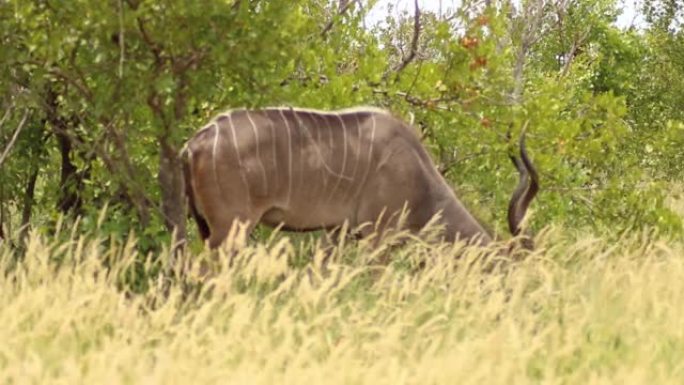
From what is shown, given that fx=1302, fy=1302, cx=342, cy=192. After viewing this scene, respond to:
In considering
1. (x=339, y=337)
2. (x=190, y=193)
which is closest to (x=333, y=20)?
(x=190, y=193)

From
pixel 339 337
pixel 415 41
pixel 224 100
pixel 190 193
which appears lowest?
pixel 339 337

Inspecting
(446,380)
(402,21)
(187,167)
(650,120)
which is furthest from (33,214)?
(650,120)

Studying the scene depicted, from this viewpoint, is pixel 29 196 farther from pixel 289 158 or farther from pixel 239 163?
pixel 289 158

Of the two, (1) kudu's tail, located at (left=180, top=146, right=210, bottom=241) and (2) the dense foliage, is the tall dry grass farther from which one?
(1) kudu's tail, located at (left=180, top=146, right=210, bottom=241)

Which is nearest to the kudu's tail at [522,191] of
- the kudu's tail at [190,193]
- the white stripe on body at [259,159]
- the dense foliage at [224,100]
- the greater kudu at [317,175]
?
the greater kudu at [317,175]

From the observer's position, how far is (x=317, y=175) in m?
6.86

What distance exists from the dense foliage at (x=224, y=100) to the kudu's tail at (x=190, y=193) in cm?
19

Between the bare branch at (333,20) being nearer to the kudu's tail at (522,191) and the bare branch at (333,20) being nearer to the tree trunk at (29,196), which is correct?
the kudu's tail at (522,191)

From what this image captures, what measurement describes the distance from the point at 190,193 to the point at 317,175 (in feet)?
2.29

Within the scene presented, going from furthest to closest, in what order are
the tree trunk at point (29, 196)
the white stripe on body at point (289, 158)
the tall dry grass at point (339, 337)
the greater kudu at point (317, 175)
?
the tree trunk at point (29, 196) → the white stripe on body at point (289, 158) → the greater kudu at point (317, 175) → the tall dry grass at point (339, 337)

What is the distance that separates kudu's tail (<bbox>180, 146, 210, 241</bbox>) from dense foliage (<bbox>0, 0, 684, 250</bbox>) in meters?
0.19

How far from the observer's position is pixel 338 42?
7.42 metres

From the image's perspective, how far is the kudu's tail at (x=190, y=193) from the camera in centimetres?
648

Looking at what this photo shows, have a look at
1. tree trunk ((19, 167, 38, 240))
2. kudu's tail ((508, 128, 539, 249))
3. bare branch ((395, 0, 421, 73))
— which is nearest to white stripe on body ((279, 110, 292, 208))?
bare branch ((395, 0, 421, 73))
